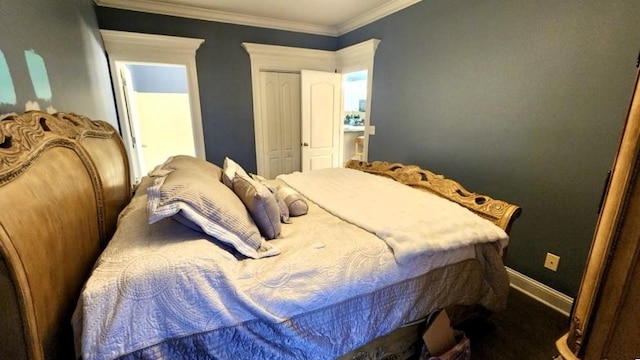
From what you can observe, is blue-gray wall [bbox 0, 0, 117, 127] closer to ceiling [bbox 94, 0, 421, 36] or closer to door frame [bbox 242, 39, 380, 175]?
ceiling [bbox 94, 0, 421, 36]

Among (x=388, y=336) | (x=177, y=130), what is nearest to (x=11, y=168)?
(x=388, y=336)

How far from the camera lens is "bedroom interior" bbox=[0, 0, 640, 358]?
1.62 m

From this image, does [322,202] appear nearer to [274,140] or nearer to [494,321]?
[494,321]

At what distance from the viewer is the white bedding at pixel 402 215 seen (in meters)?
1.31

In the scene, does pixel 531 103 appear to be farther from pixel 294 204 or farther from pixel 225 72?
pixel 225 72

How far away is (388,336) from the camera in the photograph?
54.4 inches

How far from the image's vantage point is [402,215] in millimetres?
1561

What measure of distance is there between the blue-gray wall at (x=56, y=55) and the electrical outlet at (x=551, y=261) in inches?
A: 126

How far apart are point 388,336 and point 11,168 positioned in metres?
1.57

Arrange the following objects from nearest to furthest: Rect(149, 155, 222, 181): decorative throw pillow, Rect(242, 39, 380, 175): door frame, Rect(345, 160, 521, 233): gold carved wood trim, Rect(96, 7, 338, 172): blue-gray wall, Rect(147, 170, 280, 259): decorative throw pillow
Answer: Rect(147, 170, 280, 259): decorative throw pillow < Rect(345, 160, 521, 233): gold carved wood trim < Rect(149, 155, 222, 181): decorative throw pillow < Rect(96, 7, 338, 172): blue-gray wall < Rect(242, 39, 380, 175): door frame

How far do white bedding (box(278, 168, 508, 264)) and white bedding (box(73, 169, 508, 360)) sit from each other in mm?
64

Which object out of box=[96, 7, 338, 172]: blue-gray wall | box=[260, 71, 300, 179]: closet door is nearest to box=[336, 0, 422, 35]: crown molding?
box=[96, 7, 338, 172]: blue-gray wall

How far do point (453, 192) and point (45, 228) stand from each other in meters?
2.01

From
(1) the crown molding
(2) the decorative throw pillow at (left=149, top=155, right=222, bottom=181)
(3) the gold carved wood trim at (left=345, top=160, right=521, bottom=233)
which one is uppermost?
(1) the crown molding
